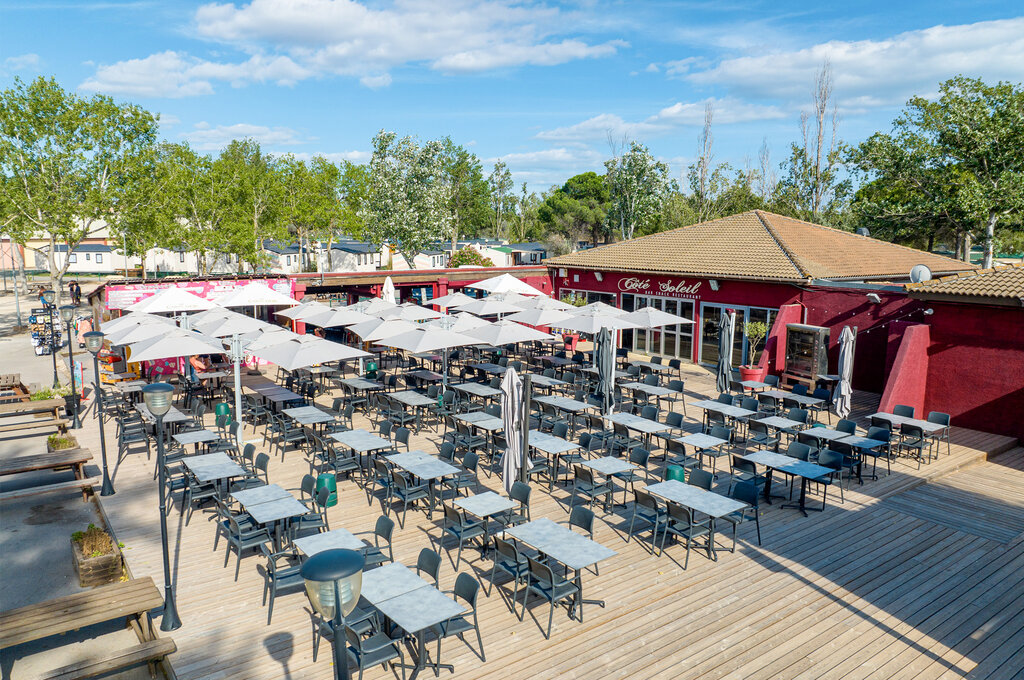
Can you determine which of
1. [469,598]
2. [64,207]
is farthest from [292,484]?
[64,207]

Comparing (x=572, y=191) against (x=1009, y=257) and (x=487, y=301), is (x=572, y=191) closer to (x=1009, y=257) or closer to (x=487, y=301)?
(x=1009, y=257)

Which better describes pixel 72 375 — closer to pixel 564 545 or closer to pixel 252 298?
pixel 252 298

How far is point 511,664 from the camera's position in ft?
22.5

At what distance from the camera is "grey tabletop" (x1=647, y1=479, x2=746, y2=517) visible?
887 cm

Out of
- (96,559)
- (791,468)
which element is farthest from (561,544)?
(96,559)

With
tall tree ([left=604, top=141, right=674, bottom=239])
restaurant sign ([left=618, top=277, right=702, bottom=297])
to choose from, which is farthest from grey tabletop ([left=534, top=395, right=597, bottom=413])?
tall tree ([left=604, top=141, right=674, bottom=239])

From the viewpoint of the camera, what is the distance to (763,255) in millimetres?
23266

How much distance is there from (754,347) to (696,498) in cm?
1407

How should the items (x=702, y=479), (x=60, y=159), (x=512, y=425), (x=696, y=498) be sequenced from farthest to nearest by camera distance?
(x=60, y=159), (x=702, y=479), (x=512, y=425), (x=696, y=498)

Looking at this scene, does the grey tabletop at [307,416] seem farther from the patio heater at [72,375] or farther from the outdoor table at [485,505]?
the patio heater at [72,375]

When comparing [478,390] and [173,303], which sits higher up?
[173,303]

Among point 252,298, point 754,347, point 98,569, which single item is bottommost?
point 98,569

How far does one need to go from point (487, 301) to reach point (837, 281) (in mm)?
12006

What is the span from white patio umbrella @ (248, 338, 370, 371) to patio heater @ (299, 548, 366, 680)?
9.70m
